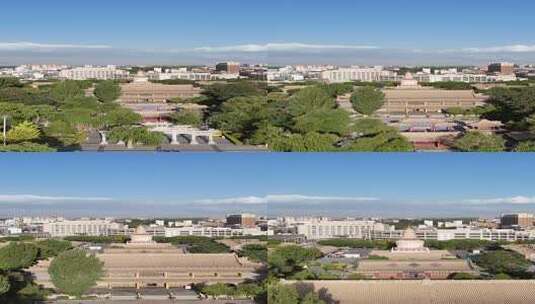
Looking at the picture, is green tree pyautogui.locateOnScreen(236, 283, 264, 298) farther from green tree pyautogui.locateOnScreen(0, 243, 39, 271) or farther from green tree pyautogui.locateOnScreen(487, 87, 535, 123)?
green tree pyautogui.locateOnScreen(487, 87, 535, 123)

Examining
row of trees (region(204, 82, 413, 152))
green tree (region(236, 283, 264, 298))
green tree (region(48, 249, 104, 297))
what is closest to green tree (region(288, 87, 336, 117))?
row of trees (region(204, 82, 413, 152))

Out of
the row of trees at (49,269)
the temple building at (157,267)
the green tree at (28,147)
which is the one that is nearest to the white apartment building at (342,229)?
the temple building at (157,267)

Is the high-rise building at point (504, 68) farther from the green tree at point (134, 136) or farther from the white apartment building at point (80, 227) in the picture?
the white apartment building at point (80, 227)

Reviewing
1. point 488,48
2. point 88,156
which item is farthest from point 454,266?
point 88,156

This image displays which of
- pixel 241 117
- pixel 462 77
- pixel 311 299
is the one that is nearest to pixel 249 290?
pixel 311 299

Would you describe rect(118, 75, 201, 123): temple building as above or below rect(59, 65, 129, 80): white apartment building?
below

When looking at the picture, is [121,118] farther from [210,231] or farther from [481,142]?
[481,142]
